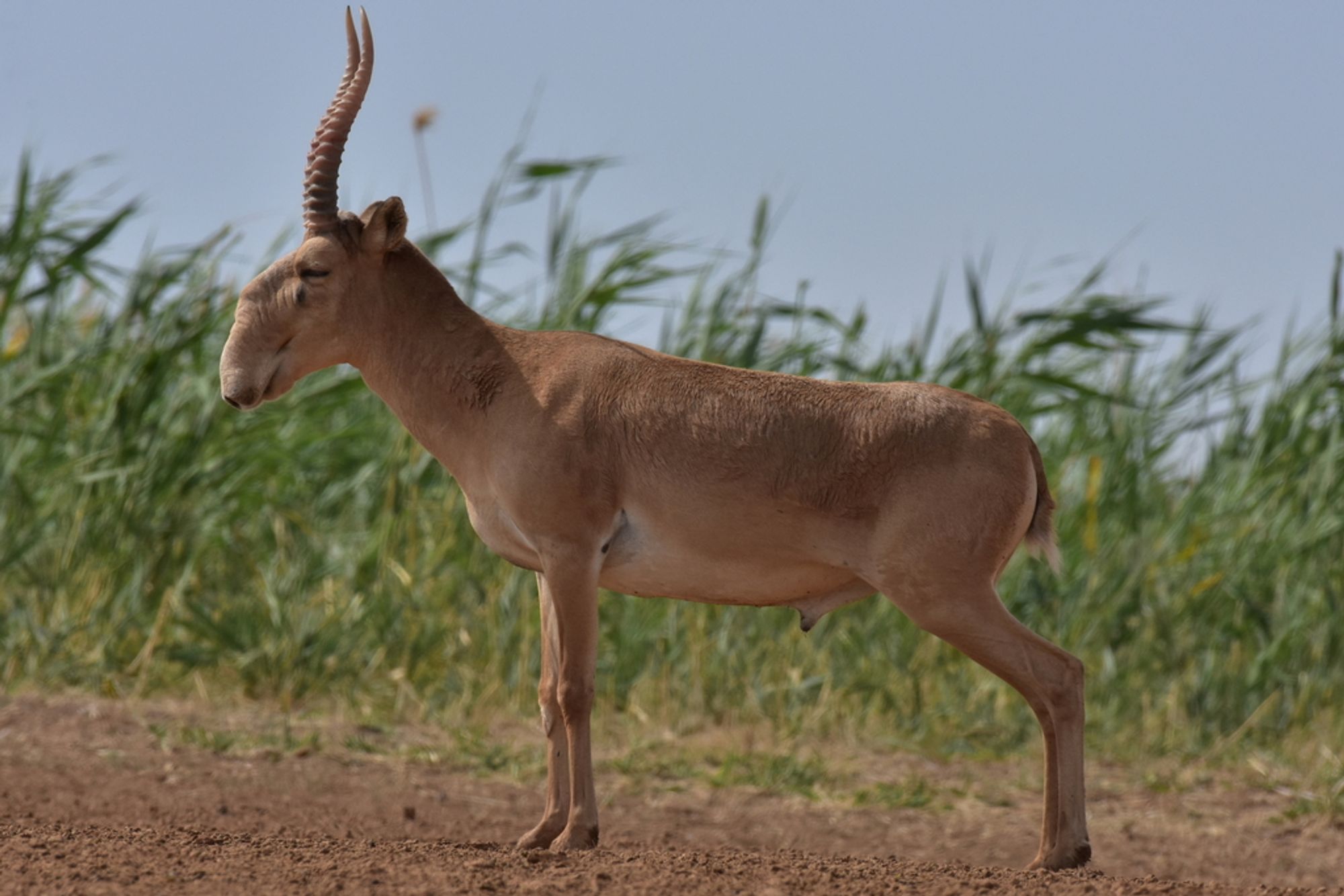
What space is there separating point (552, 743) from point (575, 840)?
38 centimetres

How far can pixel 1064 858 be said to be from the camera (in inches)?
193

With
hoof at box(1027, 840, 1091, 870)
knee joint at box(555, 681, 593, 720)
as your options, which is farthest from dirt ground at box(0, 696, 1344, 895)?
knee joint at box(555, 681, 593, 720)

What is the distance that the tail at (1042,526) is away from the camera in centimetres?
517

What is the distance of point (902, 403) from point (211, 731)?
4.60 metres

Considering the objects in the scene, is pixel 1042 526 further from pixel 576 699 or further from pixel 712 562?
pixel 576 699

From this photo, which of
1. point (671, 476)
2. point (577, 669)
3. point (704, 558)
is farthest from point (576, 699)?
point (671, 476)

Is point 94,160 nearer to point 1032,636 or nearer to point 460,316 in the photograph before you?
point 460,316

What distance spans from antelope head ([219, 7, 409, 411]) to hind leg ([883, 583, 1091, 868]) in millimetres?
2072

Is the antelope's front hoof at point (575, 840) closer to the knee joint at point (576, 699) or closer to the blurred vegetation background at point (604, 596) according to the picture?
the knee joint at point (576, 699)

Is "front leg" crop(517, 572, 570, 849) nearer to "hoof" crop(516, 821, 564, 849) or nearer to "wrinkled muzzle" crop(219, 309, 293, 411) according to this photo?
"hoof" crop(516, 821, 564, 849)

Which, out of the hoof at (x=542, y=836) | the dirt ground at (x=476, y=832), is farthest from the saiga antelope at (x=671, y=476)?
the dirt ground at (x=476, y=832)

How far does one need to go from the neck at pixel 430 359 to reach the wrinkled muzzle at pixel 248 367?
0.30 m

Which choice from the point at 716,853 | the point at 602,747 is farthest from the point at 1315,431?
the point at 716,853

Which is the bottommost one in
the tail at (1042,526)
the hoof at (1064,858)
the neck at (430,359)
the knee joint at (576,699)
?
the hoof at (1064,858)
